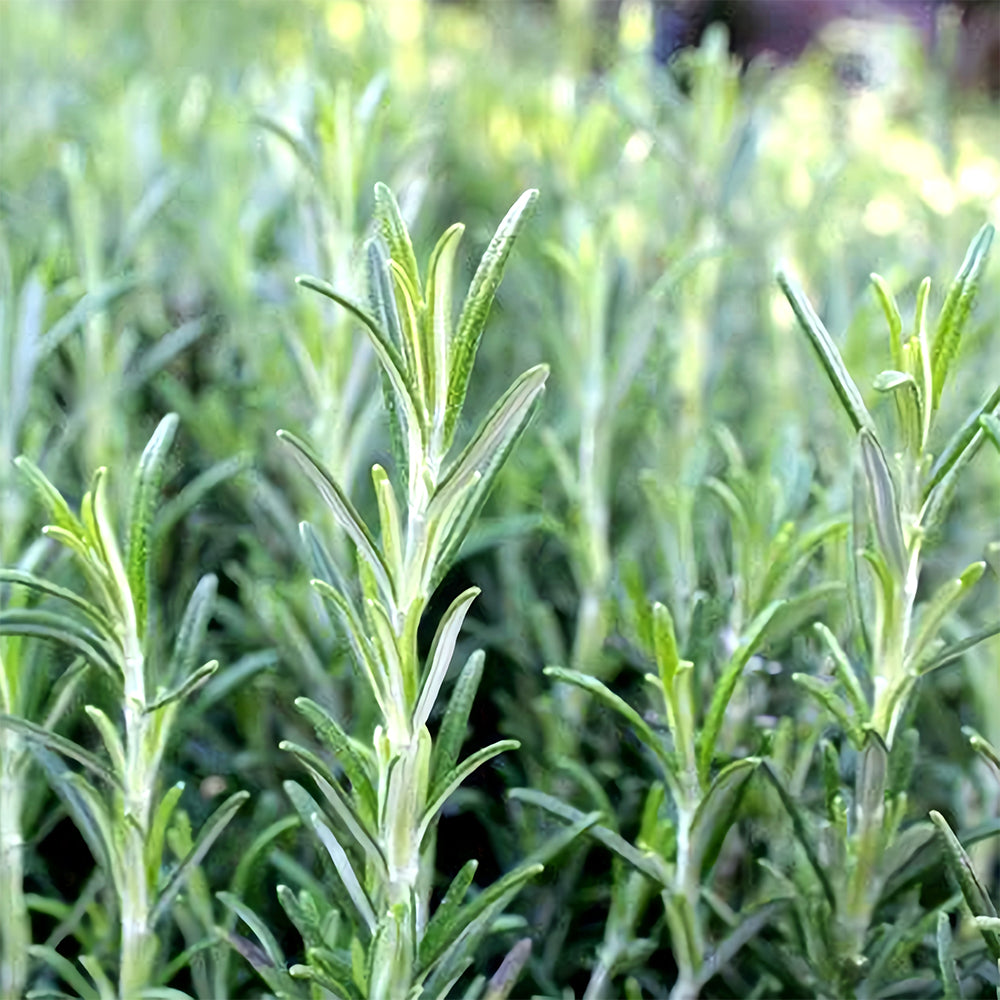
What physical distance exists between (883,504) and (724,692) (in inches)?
4.4

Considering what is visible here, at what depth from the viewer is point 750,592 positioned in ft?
2.11

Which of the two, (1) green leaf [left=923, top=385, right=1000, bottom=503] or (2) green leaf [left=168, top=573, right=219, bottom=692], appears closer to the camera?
(1) green leaf [left=923, top=385, right=1000, bottom=503]

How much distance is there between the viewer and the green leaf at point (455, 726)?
0.50 m

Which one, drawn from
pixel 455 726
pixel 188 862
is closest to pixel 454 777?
pixel 455 726

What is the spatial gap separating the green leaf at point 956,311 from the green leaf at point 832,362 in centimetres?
5

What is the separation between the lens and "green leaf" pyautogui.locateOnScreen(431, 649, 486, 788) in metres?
0.50

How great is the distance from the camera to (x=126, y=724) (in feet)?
1.76

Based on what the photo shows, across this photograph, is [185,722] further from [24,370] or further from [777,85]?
[777,85]

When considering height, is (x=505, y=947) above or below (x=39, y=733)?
below

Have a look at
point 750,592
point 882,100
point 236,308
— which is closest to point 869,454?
point 750,592

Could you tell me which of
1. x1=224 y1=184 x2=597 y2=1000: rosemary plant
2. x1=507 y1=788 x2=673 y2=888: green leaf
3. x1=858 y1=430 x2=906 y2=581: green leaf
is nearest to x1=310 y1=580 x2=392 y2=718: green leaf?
x1=224 y1=184 x2=597 y2=1000: rosemary plant

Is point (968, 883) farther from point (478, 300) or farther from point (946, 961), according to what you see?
point (478, 300)

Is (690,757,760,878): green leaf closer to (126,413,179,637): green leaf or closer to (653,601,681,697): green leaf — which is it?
(653,601,681,697): green leaf

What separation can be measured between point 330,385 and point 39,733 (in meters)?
0.35
